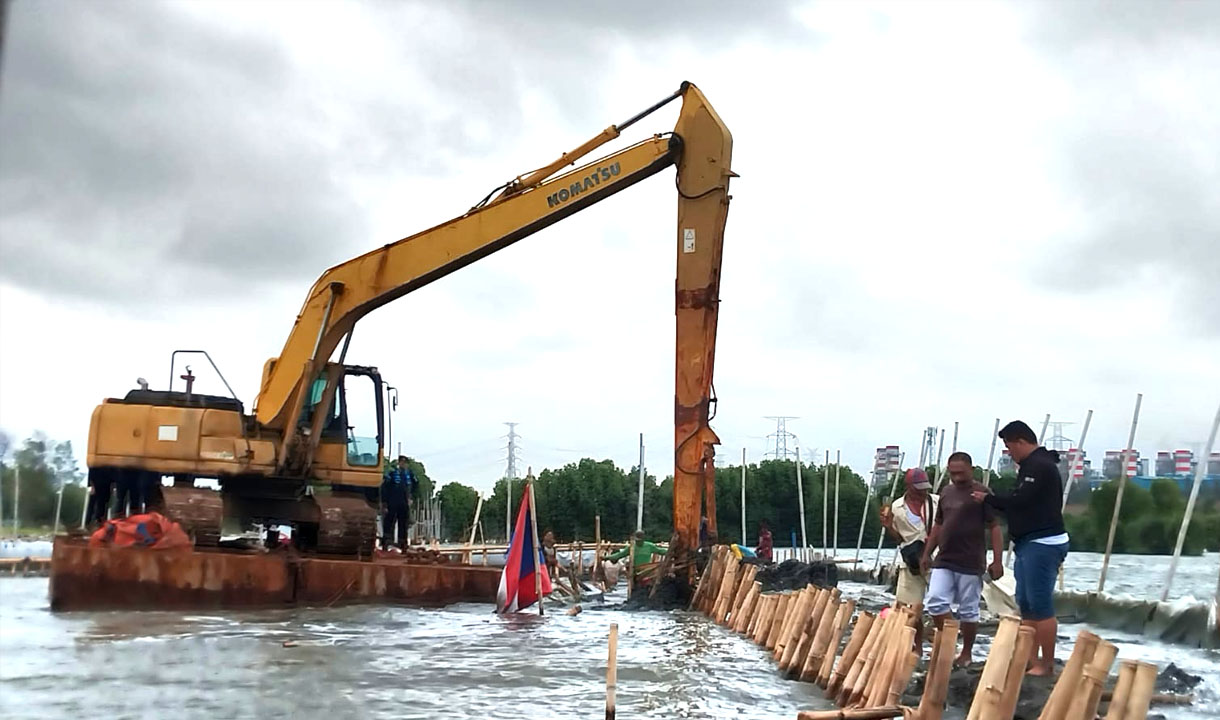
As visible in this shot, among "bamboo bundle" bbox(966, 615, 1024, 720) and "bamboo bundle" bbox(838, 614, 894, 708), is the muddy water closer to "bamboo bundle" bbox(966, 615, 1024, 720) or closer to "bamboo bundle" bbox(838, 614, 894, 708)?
"bamboo bundle" bbox(838, 614, 894, 708)

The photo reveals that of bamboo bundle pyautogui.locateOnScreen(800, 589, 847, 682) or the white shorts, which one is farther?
bamboo bundle pyautogui.locateOnScreen(800, 589, 847, 682)

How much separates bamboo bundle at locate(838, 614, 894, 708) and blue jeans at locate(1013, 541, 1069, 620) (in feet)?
3.14

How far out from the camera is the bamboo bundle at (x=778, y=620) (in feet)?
41.0

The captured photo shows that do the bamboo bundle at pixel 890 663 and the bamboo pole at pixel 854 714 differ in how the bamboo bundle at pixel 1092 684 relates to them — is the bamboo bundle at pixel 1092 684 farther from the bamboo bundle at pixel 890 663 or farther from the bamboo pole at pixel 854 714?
the bamboo bundle at pixel 890 663

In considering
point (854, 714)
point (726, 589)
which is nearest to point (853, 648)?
point (854, 714)

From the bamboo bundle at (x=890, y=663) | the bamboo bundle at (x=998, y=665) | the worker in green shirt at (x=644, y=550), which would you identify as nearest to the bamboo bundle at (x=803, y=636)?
the bamboo bundle at (x=890, y=663)

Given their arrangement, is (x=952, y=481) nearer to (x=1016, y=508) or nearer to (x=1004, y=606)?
(x=1016, y=508)

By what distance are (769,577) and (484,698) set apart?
576 inches

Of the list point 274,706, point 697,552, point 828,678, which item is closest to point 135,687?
point 274,706

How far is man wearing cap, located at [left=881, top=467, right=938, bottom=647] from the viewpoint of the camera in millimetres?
10852

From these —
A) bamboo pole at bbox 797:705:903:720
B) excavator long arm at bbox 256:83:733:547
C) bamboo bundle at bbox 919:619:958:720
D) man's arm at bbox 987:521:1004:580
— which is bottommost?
bamboo pole at bbox 797:705:903:720

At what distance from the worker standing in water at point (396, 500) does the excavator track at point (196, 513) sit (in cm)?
475

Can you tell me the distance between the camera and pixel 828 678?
33.7ft

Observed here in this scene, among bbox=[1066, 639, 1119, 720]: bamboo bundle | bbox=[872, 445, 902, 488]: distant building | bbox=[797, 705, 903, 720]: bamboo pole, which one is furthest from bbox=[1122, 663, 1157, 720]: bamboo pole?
bbox=[872, 445, 902, 488]: distant building
